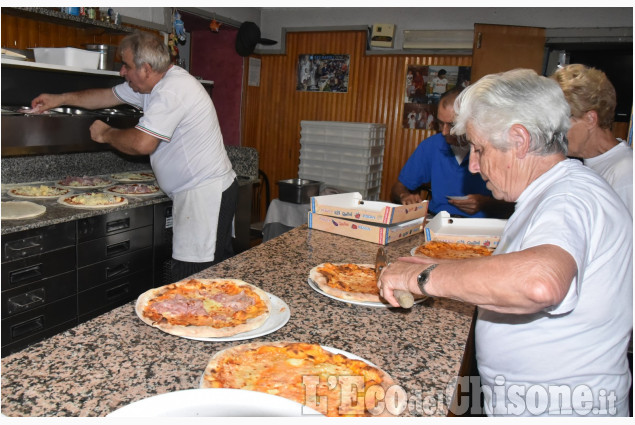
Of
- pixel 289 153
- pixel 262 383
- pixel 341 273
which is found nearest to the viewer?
pixel 262 383

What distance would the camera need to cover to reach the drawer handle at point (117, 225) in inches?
138

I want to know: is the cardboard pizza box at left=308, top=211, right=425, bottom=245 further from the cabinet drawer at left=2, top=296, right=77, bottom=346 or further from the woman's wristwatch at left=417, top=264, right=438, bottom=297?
the cabinet drawer at left=2, top=296, right=77, bottom=346

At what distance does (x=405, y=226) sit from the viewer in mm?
2867

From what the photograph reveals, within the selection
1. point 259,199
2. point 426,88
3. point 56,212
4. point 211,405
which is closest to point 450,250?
point 211,405

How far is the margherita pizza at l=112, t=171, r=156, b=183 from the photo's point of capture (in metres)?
4.42

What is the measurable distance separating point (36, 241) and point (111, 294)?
31.1 inches

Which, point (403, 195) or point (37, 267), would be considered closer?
point (37, 267)

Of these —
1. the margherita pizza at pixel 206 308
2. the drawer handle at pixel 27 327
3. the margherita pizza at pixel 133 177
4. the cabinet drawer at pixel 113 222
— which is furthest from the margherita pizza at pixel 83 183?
the margherita pizza at pixel 206 308

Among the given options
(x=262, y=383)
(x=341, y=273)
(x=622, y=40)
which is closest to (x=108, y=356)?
(x=262, y=383)

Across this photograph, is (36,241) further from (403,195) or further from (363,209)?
(403,195)

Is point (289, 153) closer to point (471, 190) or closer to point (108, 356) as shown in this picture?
point (471, 190)

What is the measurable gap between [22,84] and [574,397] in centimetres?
397

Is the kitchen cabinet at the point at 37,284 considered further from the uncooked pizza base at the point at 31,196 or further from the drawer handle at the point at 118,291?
the uncooked pizza base at the point at 31,196

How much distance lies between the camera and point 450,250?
2533 mm
